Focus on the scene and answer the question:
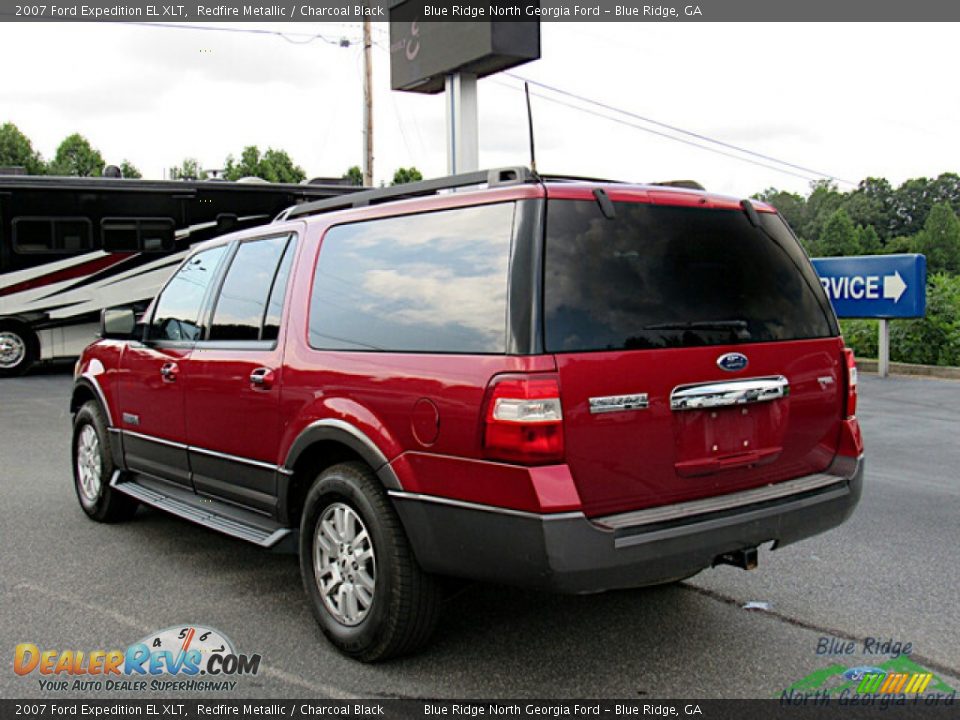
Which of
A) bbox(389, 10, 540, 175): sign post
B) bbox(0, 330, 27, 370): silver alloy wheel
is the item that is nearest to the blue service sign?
bbox(389, 10, 540, 175): sign post

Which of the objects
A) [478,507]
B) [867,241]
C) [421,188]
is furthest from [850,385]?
[867,241]

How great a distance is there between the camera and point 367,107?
26.1 m

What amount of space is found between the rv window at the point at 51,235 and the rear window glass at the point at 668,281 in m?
14.2

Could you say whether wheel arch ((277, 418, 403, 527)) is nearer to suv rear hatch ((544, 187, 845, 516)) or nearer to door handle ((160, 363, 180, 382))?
suv rear hatch ((544, 187, 845, 516))

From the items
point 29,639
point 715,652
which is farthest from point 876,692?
point 29,639

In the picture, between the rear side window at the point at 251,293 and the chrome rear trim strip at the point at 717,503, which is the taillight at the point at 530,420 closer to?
the chrome rear trim strip at the point at 717,503

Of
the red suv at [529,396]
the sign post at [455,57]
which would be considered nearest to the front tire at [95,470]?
the red suv at [529,396]

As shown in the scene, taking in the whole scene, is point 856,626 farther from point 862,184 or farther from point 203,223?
point 862,184

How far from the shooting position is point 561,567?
10.7ft

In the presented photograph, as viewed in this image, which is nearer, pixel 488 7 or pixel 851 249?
pixel 488 7

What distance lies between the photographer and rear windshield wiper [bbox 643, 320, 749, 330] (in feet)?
11.9

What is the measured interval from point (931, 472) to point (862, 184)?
134 m

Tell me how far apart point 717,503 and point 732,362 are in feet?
1.86

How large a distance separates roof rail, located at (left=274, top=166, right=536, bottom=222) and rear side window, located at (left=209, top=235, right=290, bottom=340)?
246mm
